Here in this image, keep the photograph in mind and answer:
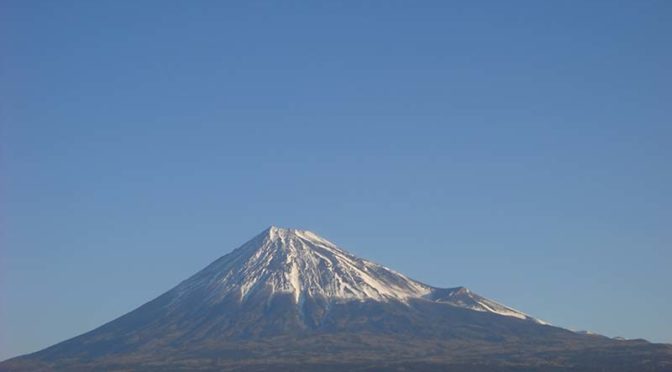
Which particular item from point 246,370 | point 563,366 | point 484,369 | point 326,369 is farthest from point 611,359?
point 246,370

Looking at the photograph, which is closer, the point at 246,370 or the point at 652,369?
the point at 652,369

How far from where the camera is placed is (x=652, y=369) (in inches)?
7293

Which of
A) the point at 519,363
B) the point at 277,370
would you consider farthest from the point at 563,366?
the point at 277,370

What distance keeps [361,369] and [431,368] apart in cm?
1320

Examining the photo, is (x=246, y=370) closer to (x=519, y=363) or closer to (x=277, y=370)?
(x=277, y=370)

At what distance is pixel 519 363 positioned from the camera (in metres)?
198

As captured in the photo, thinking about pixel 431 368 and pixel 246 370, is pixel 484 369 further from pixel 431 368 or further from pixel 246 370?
pixel 246 370

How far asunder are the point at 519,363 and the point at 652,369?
996 inches

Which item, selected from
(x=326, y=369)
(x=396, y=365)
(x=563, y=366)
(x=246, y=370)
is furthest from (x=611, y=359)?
(x=246, y=370)

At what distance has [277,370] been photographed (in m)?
198

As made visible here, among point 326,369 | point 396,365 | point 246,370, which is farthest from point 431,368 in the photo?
point 246,370

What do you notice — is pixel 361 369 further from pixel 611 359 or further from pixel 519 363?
pixel 611 359

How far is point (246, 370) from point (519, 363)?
52.8 m

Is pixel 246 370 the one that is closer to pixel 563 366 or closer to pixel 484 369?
pixel 484 369
